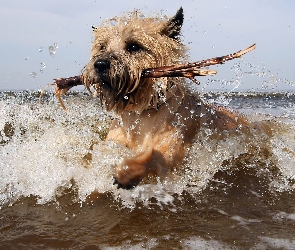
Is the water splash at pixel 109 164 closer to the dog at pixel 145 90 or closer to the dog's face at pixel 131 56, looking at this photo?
the dog at pixel 145 90

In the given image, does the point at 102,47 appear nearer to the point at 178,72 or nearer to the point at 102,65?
the point at 102,65

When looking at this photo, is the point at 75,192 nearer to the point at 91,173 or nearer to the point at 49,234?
the point at 91,173

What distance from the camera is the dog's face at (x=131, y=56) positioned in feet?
13.3

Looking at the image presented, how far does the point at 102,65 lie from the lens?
3941 millimetres

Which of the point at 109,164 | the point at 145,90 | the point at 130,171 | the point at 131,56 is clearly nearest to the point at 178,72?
the point at 145,90

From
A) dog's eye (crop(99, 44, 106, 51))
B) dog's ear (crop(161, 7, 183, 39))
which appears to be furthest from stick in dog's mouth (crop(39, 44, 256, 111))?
dog's ear (crop(161, 7, 183, 39))

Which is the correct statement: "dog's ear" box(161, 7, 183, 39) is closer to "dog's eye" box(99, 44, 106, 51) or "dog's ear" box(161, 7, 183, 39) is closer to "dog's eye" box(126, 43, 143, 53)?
"dog's eye" box(126, 43, 143, 53)

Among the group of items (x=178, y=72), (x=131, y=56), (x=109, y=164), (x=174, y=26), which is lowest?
(x=109, y=164)

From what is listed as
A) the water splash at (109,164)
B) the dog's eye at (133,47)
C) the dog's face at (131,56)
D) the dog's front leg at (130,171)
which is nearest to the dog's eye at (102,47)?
the dog's face at (131,56)

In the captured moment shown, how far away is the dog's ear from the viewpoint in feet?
15.4

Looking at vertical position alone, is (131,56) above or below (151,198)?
above

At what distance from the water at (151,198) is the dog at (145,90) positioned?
237mm

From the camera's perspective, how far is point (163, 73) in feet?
13.1

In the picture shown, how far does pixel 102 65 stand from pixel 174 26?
1245mm
